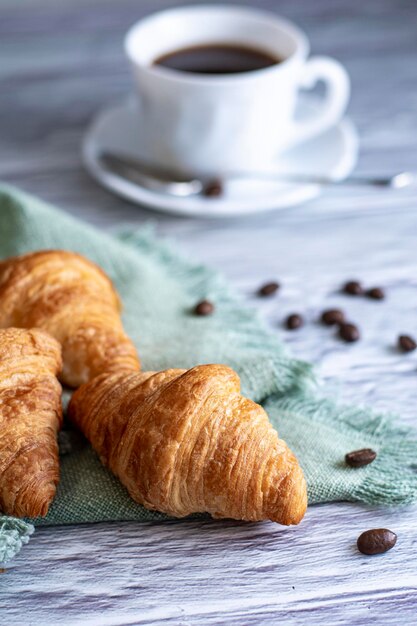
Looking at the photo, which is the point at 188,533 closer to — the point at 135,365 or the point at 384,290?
the point at 135,365

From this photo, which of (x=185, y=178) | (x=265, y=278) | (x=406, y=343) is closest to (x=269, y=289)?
(x=265, y=278)

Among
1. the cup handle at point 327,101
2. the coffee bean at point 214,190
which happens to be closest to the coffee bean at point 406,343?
the coffee bean at point 214,190

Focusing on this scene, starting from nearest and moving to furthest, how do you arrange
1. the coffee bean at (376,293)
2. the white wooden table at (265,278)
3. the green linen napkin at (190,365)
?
1. the white wooden table at (265,278)
2. the green linen napkin at (190,365)
3. the coffee bean at (376,293)

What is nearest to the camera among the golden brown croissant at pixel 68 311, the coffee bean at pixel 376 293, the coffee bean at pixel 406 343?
the golden brown croissant at pixel 68 311

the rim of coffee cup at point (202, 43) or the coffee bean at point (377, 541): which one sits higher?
the rim of coffee cup at point (202, 43)

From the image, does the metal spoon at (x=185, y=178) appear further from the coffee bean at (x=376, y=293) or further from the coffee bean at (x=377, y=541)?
the coffee bean at (x=377, y=541)

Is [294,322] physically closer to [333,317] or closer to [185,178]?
[333,317]

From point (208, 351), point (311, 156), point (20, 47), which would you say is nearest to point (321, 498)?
point (208, 351)
